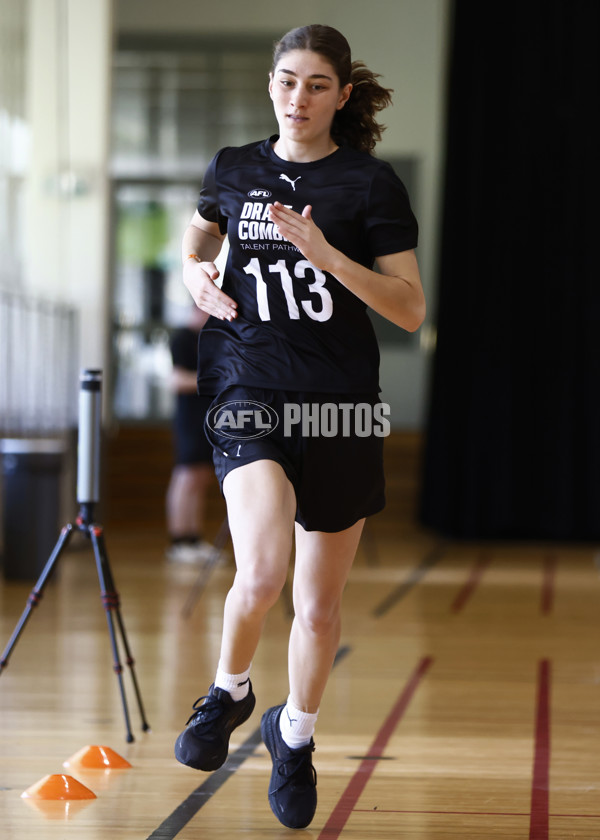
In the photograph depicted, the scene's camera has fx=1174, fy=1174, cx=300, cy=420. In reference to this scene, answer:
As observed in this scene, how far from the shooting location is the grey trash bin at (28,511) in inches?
220

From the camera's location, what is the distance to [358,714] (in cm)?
311

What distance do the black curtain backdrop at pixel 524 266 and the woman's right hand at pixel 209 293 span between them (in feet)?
20.4

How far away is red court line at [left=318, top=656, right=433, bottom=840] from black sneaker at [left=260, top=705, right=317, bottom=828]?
6 cm

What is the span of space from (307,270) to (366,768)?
3.85ft

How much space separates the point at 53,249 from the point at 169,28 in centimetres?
277

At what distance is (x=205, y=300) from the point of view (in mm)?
2002

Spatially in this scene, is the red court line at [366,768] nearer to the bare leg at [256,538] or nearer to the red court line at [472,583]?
the bare leg at [256,538]

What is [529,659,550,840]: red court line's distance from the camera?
2148 millimetres

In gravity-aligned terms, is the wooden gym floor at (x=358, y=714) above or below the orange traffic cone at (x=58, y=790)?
below

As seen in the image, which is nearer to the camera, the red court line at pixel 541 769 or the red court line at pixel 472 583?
the red court line at pixel 541 769

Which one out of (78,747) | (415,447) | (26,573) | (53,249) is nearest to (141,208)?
(53,249)

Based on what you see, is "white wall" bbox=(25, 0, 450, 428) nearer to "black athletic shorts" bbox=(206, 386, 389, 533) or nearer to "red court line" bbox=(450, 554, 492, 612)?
"red court line" bbox=(450, 554, 492, 612)

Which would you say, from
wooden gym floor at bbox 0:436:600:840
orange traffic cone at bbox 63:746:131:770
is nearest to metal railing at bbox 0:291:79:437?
wooden gym floor at bbox 0:436:600:840

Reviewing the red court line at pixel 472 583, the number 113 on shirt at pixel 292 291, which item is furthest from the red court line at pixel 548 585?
the number 113 on shirt at pixel 292 291
